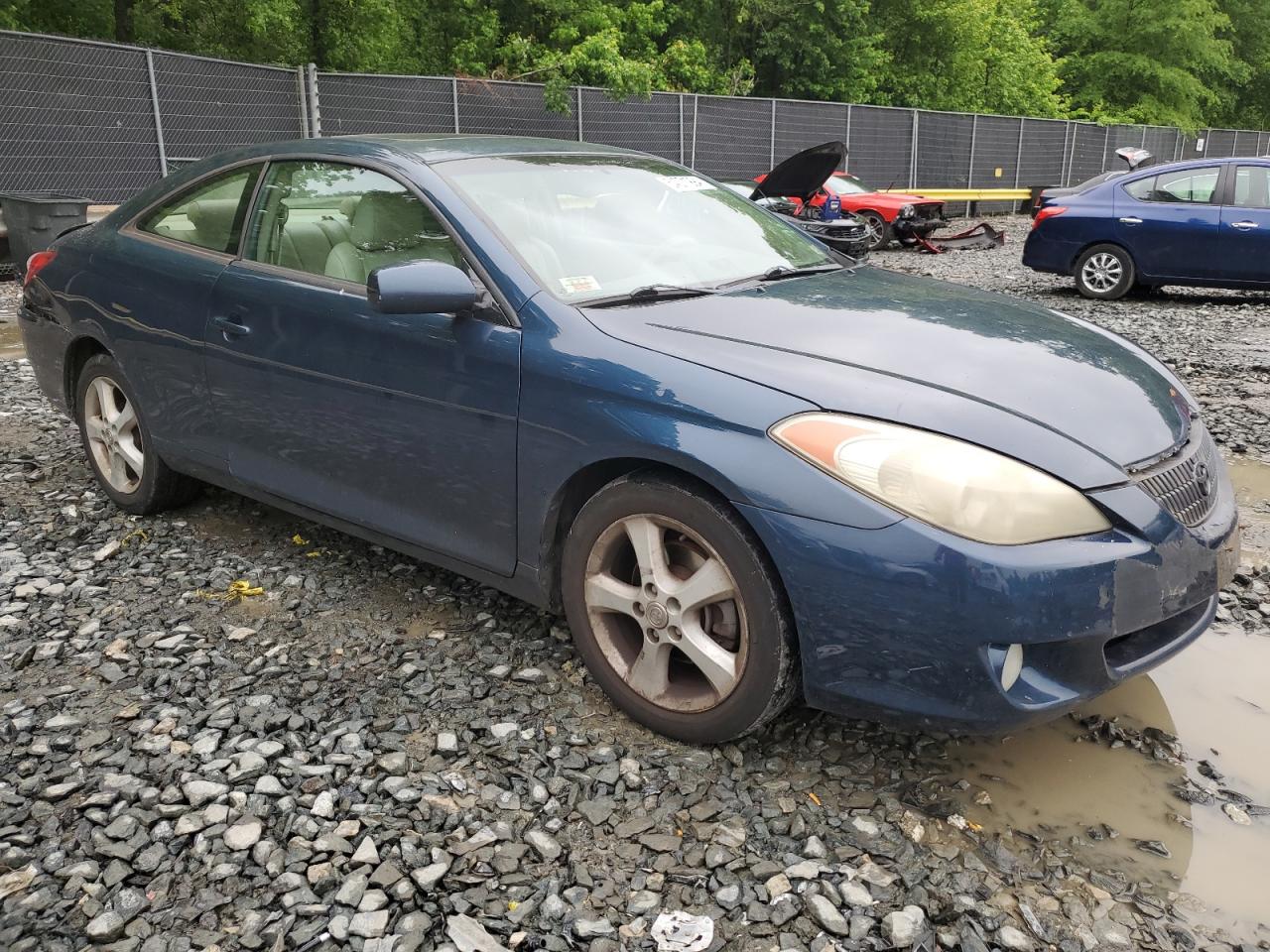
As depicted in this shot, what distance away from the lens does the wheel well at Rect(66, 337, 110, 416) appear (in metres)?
4.38

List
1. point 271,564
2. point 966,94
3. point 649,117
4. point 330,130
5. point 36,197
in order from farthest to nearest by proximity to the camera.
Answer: point 966,94 → point 649,117 → point 330,130 → point 36,197 → point 271,564

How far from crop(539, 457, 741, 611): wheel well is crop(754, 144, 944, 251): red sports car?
14.0 metres

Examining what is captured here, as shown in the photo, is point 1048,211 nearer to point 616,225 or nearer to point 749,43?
point 616,225

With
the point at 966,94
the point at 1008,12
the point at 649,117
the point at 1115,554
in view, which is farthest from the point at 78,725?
the point at 1008,12

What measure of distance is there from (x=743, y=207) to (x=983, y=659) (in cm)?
227

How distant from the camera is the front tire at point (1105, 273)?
35.7ft

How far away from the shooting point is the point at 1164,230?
1059 cm

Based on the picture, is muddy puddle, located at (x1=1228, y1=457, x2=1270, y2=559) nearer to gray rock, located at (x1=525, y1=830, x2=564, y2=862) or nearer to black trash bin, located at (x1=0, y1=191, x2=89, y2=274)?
gray rock, located at (x1=525, y1=830, x2=564, y2=862)

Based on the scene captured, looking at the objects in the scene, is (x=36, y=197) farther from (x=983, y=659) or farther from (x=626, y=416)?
(x=983, y=659)

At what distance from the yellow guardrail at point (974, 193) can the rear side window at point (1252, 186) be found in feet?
47.5

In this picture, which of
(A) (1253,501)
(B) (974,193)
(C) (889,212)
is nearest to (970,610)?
(A) (1253,501)

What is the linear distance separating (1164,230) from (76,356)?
10066 millimetres

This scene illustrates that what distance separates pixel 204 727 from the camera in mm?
2855

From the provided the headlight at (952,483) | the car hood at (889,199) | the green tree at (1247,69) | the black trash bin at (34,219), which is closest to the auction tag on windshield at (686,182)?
the headlight at (952,483)
